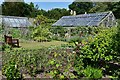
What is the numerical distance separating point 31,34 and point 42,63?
15137 millimetres

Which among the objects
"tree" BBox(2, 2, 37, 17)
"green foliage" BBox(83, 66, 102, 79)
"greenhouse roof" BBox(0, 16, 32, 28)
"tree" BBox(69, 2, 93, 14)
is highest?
"tree" BBox(69, 2, 93, 14)

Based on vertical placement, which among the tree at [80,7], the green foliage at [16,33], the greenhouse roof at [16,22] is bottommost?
the green foliage at [16,33]

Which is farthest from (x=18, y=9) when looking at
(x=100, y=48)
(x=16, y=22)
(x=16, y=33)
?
(x=100, y=48)

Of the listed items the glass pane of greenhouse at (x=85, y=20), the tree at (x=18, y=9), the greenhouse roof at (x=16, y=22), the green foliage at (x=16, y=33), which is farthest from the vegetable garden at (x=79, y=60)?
the tree at (x=18, y=9)

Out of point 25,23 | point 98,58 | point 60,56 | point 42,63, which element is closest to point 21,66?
point 42,63

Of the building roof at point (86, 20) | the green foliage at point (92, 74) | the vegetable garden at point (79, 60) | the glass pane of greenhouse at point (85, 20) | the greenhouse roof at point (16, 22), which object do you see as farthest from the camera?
the greenhouse roof at point (16, 22)

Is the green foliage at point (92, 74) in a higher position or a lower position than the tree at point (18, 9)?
lower

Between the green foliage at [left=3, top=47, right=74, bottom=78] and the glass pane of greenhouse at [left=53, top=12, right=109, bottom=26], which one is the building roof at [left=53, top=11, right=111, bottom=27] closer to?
the glass pane of greenhouse at [left=53, top=12, right=109, bottom=26]

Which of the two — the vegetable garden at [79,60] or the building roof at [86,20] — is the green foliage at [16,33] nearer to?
the building roof at [86,20]

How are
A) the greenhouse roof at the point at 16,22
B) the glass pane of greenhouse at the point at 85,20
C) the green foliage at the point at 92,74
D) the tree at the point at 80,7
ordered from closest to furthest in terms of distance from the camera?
the green foliage at the point at 92,74 < the glass pane of greenhouse at the point at 85,20 < the greenhouse roof at the point at 16,22 < the tree at the point at 80,7

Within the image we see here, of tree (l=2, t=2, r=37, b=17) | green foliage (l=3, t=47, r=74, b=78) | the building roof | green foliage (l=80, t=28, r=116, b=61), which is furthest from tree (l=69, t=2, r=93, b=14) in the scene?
green foliage (l=80, t=28, r=116, b=61)

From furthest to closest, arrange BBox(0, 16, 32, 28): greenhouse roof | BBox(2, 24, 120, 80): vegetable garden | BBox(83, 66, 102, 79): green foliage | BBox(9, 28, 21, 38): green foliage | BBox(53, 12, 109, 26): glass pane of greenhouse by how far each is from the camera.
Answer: BBox(0, 16, 32, 28): greenhouse roof < BBox(53, 12, 109, 26): glass pane of greenhouse < BBox(9, 28, 21, 38): green foliage < BBox(2, 24, 120, 80): vegetable garden < BBox(83, 66, 102, 79): green foliage

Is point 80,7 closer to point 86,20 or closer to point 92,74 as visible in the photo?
point 86,20

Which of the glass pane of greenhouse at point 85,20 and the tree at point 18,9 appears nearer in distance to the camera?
the glass pane of greenhouse at point 85,20
